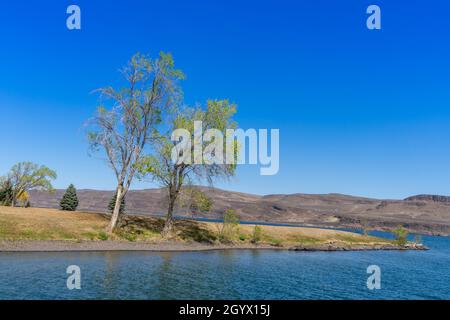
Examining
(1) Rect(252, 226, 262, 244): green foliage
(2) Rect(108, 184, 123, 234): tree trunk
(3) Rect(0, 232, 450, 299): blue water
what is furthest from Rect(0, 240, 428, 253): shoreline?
(2) Rect(108, 184, 123, 234): tree trunk

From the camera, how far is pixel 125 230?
5016 cm

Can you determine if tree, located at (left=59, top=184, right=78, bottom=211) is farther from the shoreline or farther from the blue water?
the blue water

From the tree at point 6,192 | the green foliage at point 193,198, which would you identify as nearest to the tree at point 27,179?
the tree at point 6,192

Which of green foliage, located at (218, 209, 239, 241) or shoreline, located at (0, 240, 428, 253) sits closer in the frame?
shoreline, located at (0, 240, 428, 253)

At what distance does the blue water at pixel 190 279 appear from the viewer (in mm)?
22484

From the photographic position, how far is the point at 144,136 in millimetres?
49406

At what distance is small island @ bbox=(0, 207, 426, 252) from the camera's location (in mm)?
40238

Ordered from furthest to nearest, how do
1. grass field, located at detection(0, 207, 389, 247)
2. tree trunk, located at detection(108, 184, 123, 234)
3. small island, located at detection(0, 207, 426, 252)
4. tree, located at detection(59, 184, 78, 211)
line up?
tree, located at detection(59, 184, 78, 211)
tree trunk, located at detection(108, 184, 123, 234)
grass field, located at detection(0, 207, 389, 247)
small island, located at detection(0, 207, 426, 252)

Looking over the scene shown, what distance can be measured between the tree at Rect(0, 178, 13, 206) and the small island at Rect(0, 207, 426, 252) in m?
21.8

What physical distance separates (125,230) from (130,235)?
2.34m

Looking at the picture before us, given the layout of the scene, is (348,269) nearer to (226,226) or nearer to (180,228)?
(226,226)

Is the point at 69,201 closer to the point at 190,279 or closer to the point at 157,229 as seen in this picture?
the point at 157,229

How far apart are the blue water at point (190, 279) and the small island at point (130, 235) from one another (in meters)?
4.44

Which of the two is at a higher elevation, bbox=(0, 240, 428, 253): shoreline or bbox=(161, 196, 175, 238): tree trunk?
bbox=(161, 196, 175, 238): tree trunk
